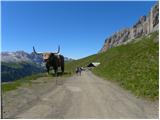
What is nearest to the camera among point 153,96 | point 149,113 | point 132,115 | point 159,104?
point 132,115

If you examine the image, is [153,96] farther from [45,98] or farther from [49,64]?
[49,64]

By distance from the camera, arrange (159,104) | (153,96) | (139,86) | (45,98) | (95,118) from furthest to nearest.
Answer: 1. (139,86)
2. (153,96)
3. (45,98)
4. (159,104)
5. (95,118)

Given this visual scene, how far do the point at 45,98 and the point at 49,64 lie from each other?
3137 centimetres

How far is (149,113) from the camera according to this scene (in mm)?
19562

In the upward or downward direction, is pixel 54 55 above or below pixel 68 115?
above

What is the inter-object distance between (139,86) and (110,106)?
43.3 ft

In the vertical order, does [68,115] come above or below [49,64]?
below

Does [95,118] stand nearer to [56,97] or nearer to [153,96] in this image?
[56,97]

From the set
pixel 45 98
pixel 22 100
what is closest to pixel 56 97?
pixel 45 98

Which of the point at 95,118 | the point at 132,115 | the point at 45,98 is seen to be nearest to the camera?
the point at 95,118

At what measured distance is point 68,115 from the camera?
17.9 m

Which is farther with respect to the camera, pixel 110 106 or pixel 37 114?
pixel 110 106

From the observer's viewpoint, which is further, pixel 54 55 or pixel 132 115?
pixel 54 55

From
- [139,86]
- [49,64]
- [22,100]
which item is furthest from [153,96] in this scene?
[49,64]
